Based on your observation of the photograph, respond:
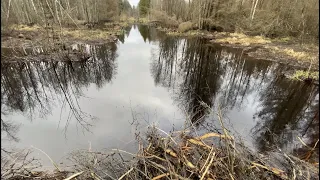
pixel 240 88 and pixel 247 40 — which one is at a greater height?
pixel 247 40

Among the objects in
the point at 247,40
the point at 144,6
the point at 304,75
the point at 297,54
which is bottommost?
the point at 304,75

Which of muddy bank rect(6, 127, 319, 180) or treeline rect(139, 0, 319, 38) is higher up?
treeline rect(139, 0, 319, 38)

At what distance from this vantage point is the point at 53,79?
35.3ft

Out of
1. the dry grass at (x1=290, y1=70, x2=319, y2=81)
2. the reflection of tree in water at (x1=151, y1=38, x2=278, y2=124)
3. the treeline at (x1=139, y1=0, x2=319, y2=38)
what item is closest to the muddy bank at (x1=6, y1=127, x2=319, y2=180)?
the reflection of tree in water at (x1=151, y1=38, x2=278, y2=124)

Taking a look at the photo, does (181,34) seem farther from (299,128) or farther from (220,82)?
(299,128)

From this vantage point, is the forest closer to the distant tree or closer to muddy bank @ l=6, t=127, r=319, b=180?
muddy bank @ l=6, t=127, r=319, b=180

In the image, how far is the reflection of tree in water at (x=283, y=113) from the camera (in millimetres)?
6426

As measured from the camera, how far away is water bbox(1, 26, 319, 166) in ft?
21.0

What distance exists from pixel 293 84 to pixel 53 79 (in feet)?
42.0

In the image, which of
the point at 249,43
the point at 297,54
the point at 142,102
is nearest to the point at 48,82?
the point at 142,102

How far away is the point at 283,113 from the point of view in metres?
7.93

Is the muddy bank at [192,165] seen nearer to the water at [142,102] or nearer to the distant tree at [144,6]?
the water at [142,102]

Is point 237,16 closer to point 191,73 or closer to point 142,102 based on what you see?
point 191,73

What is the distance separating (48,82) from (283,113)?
1095cm
